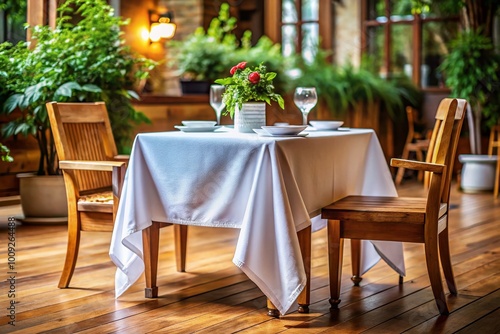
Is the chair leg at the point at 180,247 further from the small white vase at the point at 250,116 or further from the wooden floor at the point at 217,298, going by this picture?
the small white vase at the point at 250,116

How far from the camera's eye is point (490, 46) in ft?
26.1

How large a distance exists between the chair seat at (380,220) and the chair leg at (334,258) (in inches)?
1.4

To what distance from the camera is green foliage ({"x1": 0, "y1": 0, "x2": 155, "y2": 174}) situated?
211 inches

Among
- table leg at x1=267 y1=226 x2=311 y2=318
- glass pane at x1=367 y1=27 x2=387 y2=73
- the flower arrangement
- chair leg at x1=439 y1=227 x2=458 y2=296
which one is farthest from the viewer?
glass pane at x1=367 y1=27 x2=387 y2=73

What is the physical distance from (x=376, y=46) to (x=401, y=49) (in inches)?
12.6

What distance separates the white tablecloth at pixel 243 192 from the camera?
3076 mm

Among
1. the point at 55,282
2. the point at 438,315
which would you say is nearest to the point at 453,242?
the point at 438,315

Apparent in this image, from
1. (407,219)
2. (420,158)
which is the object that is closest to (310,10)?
(420,158)

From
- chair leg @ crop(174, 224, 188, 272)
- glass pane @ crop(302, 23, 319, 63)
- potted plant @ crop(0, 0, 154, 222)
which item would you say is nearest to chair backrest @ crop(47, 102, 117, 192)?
chair leg @ crop(174, 224, 188, 272)

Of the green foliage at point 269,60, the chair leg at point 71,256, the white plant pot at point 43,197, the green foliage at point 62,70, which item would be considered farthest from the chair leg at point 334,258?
the green foliage at point 269,60

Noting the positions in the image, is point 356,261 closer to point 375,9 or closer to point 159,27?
point 159,27

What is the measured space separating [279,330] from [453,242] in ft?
7.72

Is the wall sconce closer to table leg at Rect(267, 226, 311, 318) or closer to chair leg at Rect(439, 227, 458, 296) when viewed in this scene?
chair leg at Rect(439, 227, 458, 296)

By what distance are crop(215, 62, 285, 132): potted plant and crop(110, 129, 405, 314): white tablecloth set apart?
0.38 ft
